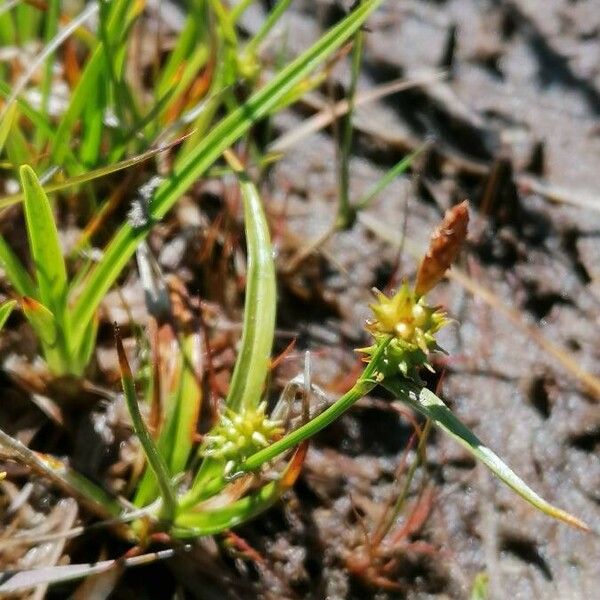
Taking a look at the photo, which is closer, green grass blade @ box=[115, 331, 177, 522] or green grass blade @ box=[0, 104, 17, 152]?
green grass blade @ box=[115, 331, 177, 522]

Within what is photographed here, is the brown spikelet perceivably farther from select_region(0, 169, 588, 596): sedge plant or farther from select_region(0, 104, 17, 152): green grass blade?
select_region(0, 104, 17, 152): green grass blade

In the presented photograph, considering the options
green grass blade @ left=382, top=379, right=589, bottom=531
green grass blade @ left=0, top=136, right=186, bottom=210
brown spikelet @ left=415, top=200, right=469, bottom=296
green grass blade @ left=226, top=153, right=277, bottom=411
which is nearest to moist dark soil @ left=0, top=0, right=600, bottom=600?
green grass blade @ left=226, top=153, right=277, bottom=411

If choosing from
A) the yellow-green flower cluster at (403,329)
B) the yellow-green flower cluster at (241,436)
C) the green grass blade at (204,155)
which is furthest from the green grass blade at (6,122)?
the yellow-green flower cluster at (403,329)

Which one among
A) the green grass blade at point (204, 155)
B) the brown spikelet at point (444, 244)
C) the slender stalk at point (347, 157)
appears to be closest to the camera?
the brown spikelet at point (444, 244)

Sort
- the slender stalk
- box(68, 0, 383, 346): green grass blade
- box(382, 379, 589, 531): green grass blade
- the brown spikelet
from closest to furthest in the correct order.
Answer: the brown spikelet
box(382, 379, 589, 531): green grass blade
box(68, 0, 383, 346): green grass blade
the slender stalk

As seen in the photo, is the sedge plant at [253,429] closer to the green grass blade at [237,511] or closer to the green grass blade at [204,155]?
the green grass blade at [237,511]

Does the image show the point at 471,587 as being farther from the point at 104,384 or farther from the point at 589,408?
the point at 104,384

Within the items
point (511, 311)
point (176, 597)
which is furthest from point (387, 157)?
point (176, 597)
